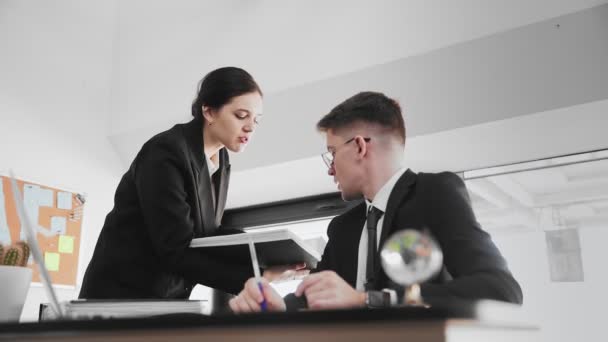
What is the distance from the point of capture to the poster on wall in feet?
7.75

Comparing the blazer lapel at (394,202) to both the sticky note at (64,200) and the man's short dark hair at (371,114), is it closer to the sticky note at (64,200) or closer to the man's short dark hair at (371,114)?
the man's short dark hair at (371,114)

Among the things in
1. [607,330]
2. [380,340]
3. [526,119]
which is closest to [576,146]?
[526,119]

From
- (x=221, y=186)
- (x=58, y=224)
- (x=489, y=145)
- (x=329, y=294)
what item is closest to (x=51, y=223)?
(x=58, y=224)

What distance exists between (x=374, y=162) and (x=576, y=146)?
1147 mm

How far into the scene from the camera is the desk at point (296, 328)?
510mm

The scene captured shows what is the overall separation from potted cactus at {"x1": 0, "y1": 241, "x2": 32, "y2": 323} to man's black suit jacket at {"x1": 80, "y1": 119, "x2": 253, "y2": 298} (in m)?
0.37

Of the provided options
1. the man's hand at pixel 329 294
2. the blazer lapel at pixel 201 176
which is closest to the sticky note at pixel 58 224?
the blazer lapel at pixel 201 176

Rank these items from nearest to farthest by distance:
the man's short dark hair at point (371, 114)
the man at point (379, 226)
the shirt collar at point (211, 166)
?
the man at point (379, 226) < the man's short dark hair at point (371, 114) < the shirt collar at point (211, 166)

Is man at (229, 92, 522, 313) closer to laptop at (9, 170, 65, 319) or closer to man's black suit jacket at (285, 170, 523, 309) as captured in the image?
man's black suit jacket at (285, 170, 523, 309)

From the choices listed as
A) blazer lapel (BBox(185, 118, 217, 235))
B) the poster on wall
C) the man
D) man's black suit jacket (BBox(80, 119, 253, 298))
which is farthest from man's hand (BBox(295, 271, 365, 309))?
the poster on wall

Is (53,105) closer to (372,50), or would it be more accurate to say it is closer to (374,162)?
(372,50)

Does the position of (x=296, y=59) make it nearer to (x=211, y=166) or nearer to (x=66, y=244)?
(x=211, y=166)

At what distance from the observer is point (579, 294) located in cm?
216

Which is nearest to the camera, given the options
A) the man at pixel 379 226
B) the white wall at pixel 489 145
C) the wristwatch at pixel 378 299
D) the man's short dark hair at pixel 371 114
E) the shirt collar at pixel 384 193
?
the wristwatch at pixel 378 299
